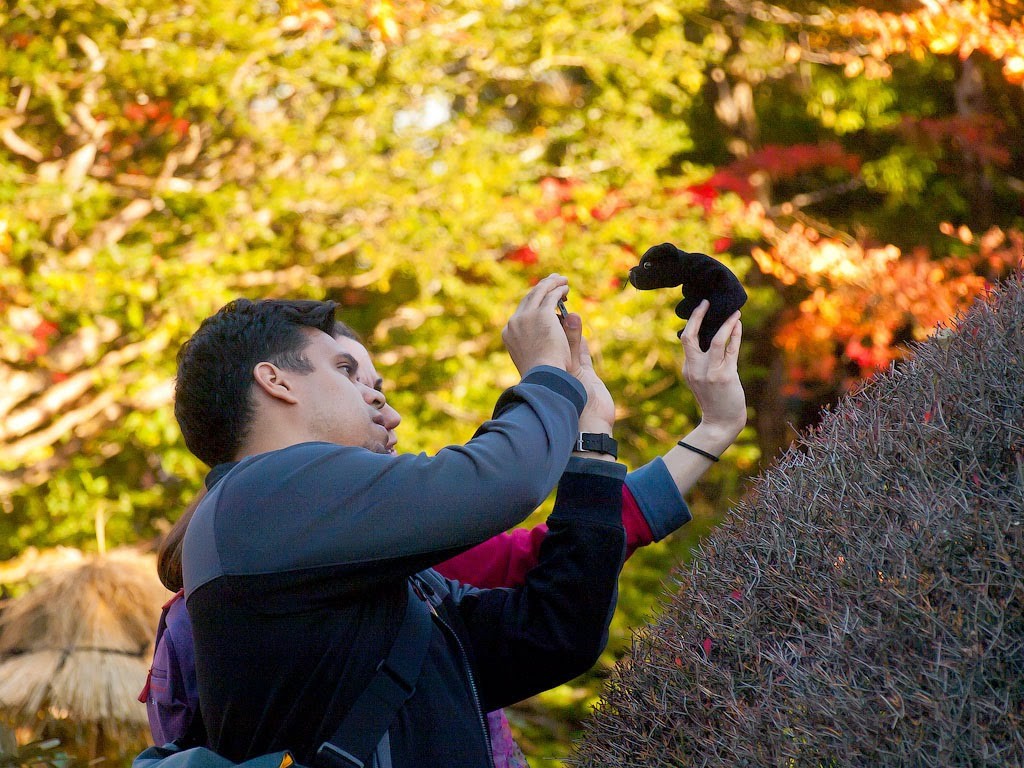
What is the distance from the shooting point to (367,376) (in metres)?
1.72

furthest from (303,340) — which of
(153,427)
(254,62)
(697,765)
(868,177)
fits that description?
(868,177)

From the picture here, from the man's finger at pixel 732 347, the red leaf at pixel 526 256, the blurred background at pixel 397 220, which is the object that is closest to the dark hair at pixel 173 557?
the man's finger at pixel 732 347

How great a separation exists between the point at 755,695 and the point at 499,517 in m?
0.40

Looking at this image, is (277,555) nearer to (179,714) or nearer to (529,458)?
(529,458)

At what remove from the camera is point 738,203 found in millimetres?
6305

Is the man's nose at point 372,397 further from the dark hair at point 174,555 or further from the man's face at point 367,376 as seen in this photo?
the dark hair at point 174,555

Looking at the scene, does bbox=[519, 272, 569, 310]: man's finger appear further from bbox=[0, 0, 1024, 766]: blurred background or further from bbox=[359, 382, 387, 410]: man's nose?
bbox=[0, 0, 1024, 766]: blurred background

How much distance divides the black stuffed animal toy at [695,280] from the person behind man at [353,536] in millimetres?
265

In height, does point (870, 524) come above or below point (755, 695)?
above

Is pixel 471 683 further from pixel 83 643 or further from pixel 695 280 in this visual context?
pixel 83 643

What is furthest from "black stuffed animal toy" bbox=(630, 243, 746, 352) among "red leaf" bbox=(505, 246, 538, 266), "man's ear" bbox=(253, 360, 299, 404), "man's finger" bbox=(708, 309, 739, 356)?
"red leaf" bbox=(505, 246, 538, 266)

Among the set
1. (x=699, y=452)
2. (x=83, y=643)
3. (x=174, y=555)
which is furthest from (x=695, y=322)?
(x=83, y=643)

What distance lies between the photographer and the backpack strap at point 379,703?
1350mm

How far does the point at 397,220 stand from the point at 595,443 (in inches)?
148
